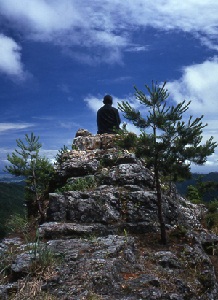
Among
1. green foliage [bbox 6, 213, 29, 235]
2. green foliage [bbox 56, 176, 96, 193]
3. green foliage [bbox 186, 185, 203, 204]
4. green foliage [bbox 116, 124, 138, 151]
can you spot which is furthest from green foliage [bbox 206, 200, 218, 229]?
green foliage [bbox 6, 213, 29, 235]

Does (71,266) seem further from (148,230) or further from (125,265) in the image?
(148,230)

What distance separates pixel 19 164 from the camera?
17.1m

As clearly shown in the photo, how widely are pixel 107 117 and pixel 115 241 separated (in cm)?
1523

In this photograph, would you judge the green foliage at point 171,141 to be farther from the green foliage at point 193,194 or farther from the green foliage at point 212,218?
the green foliage at point 193,194

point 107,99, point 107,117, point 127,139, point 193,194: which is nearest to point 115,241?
point 127,139

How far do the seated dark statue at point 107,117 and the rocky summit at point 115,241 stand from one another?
401 cm

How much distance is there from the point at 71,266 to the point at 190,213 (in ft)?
36.0

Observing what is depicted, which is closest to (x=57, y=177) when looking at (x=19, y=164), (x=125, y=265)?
(x=19, y=164)

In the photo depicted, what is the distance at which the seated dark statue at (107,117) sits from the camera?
24.8 meters

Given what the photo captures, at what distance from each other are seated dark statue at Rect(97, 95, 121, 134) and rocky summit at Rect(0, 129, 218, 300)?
401cm

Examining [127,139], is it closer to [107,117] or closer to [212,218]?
[212,218]

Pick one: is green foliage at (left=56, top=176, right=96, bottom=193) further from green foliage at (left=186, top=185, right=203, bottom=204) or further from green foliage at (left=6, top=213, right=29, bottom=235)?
green foliage at (left=186, top=185, right=203, bottom=204)

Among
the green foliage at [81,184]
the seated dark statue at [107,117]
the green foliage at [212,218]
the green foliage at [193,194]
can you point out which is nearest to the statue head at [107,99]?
the seated dark statue at [107,117]

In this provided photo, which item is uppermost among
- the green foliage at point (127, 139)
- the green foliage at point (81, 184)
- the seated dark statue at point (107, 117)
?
the seated dark statue at point (107, 117)
